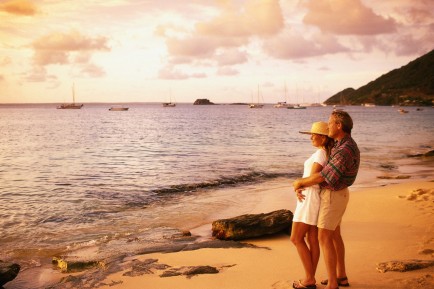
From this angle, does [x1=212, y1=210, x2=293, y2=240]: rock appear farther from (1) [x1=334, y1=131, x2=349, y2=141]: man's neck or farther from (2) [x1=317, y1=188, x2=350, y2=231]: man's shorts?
(1) [x1=334, y1=131, x2=349, y2=141]: man's neck

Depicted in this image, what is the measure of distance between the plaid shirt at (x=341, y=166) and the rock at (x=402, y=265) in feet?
6.87

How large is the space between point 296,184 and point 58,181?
17345 millimetres

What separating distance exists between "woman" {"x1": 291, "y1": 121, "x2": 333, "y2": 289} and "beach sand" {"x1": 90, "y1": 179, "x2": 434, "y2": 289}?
19.0 inches

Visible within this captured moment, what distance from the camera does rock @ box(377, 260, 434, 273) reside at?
19.7ft

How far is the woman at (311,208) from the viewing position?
5023mm

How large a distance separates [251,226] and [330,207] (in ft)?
13.0

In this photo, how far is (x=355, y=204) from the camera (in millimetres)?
11344

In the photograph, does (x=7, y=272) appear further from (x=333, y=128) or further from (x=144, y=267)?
(x=333, y=128)

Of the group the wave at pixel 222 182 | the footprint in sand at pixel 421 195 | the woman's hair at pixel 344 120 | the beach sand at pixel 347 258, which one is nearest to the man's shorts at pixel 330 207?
the woman's hair at pixel 344 120

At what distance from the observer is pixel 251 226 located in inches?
343

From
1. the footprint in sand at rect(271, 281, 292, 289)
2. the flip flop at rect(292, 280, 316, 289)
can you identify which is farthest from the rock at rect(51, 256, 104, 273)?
the flip flop at rect(292, 280, 316, 289)

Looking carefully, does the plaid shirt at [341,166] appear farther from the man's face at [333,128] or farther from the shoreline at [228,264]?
the shoreline at [228,264]

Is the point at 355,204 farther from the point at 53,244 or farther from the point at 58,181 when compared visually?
the point at 58,181

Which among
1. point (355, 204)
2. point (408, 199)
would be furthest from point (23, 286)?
point (408, 199)
